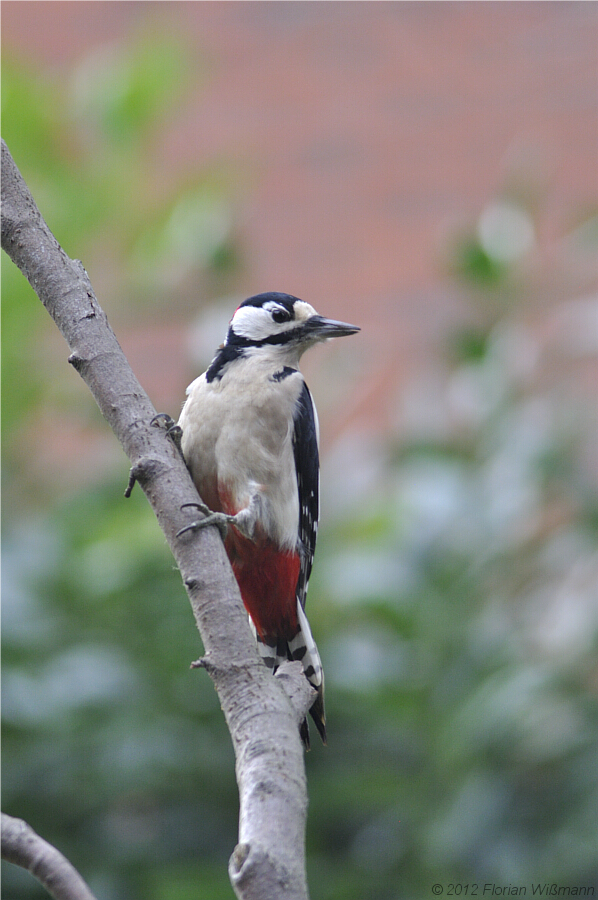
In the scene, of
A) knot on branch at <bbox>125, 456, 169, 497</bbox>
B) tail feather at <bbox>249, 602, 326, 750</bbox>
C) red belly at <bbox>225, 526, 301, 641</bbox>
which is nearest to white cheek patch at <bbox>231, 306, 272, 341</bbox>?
red belly at <bbox>225, 526, 301, 641</bbox>

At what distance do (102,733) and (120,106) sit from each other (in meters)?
1.69

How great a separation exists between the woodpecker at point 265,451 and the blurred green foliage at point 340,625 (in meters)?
0.75

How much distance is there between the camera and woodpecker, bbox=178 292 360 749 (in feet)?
4.74

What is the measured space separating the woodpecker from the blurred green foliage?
749mm

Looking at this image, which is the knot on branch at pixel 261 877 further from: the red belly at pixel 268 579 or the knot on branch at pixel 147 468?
the red belly at pixel 268 579

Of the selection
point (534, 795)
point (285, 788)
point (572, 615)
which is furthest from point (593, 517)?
point (285, 788)

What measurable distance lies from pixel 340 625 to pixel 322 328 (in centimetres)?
128

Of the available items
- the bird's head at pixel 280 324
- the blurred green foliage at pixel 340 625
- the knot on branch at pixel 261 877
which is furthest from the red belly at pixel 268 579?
the knot on branch at pixel 261 877

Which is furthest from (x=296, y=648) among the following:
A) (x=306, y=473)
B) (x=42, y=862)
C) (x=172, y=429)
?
(x=42, y=862)

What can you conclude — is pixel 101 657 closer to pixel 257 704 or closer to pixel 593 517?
pixel 593 517

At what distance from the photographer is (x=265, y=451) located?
1482mm

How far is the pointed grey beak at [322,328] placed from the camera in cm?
138

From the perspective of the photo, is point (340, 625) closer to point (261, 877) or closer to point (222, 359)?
point (222, 359)

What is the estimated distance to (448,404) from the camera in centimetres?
297
